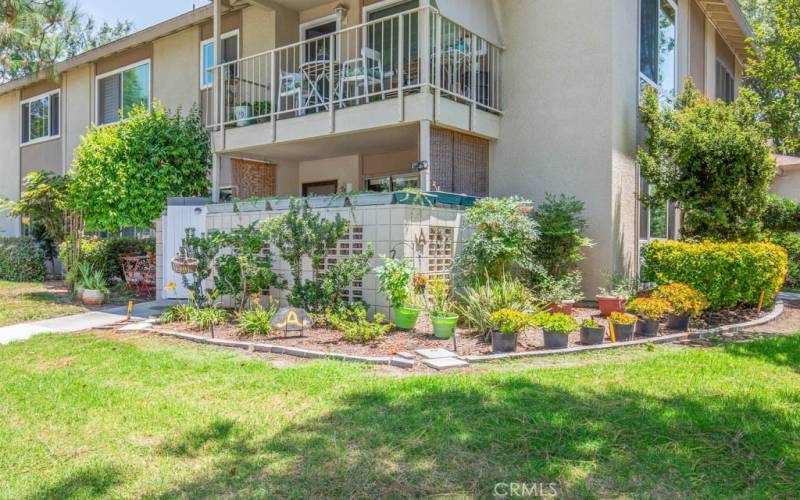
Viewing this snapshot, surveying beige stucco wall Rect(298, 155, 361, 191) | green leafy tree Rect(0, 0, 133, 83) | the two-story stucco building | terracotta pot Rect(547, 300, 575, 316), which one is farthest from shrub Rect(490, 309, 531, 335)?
green leafy tree Rect(0, 0, 133, 83)

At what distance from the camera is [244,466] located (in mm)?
3289

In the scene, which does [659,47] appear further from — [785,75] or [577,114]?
[577,114]

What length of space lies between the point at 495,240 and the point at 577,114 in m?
3.37

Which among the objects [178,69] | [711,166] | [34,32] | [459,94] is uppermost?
[34,32]

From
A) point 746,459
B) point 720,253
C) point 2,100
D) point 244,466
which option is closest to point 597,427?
point 746,459

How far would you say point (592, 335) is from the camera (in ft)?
21.3

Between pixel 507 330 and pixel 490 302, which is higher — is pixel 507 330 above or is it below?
below

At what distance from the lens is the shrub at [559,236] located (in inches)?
352

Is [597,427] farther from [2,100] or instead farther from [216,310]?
[2,100]

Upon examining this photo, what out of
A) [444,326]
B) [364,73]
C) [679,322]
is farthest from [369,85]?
[679,322]

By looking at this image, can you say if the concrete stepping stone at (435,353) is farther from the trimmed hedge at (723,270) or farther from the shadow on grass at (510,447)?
the trimmed hedge at (723,270)

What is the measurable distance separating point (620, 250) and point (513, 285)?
3376 millimetres

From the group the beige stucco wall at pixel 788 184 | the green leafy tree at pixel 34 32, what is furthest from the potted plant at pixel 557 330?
the green leafy tree at pixel 34 32

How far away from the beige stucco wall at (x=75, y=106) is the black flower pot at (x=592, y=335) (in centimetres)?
1613
